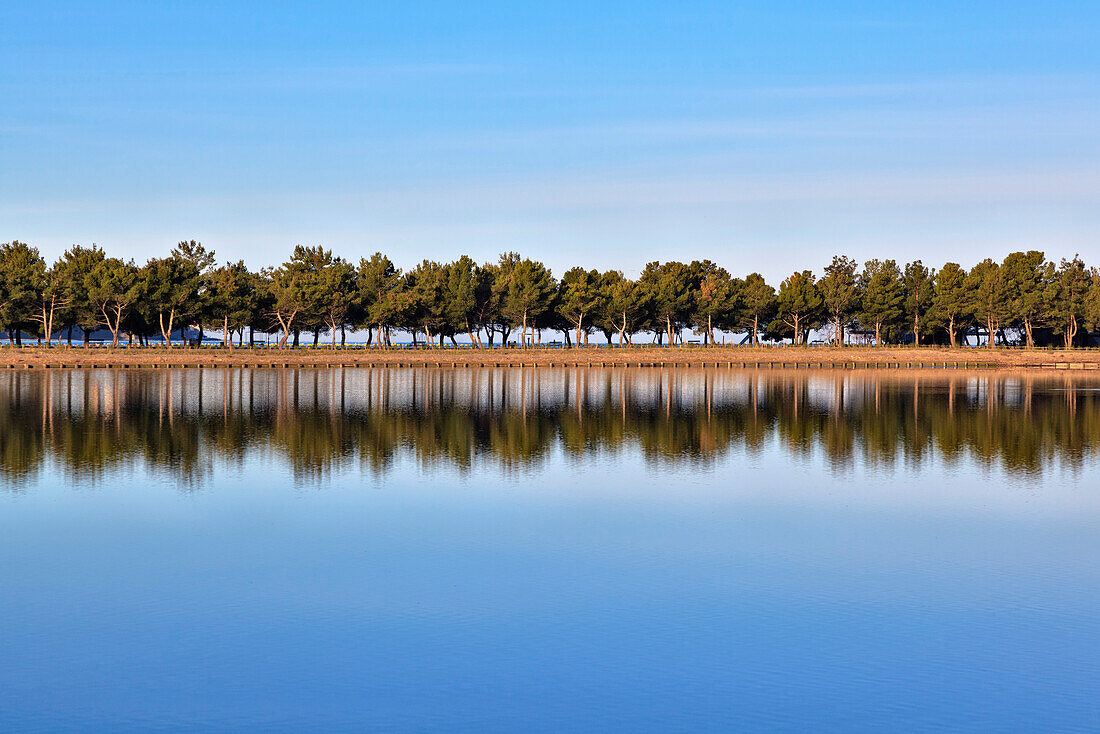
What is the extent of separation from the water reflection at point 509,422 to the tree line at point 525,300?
3926cm

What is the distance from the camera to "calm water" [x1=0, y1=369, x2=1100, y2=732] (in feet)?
40.0

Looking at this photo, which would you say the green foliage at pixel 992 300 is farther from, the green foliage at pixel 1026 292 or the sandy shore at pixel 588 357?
the sandy shore at pixel 588 357

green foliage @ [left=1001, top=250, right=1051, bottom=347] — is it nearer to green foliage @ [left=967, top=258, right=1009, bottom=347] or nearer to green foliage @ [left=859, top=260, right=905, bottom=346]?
green foliage @ [left=967, top=258, right=1009, bottom=347]

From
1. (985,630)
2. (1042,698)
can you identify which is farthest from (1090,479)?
(1042,698)

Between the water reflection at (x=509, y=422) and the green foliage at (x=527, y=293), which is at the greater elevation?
the green foliage at (x=527, y=293)

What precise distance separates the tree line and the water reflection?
39264 mm

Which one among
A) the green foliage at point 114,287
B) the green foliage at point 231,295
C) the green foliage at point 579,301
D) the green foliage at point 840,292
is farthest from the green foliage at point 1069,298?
the green foliage at point 114,287

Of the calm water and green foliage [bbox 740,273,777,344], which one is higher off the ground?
green foliage [bbox 740,273,777,344]

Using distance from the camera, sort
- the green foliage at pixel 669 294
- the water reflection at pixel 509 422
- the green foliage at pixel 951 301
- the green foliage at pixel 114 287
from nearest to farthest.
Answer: the water reflection at pixel 509 422, the green foliage at pixel 114 287, the green foliage at pixel 669 294, the green foliage at pixel 951 301

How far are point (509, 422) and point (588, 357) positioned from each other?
84588 millimetres

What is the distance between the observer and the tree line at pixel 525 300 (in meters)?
123

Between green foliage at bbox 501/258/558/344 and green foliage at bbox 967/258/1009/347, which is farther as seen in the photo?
green foliage at bbox 967/258/1009/347

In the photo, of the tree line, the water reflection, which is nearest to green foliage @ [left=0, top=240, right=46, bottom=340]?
the tree line

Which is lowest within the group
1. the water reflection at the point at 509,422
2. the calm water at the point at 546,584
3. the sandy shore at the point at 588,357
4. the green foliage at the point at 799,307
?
the calm water at the point at 546,584
